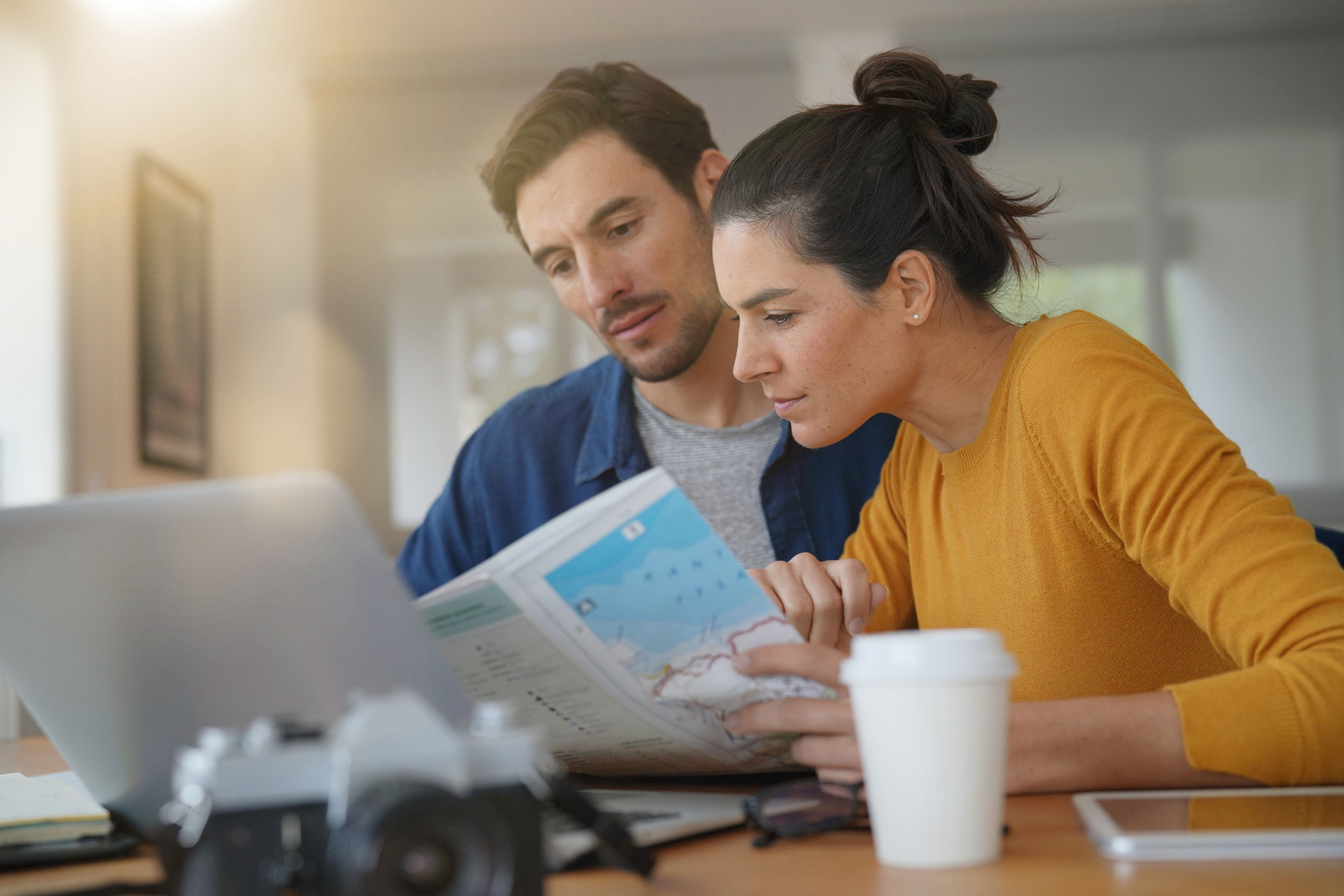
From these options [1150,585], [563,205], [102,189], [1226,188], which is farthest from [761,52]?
[1150,585]

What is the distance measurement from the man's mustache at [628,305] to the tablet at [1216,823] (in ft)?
3.73

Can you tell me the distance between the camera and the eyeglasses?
59 centimetres

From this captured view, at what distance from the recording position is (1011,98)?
3.69 meters

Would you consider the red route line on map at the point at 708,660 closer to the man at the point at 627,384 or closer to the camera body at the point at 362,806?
the camera body at the point at 362,806

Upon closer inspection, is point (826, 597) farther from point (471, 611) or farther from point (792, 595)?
point (471, 611)

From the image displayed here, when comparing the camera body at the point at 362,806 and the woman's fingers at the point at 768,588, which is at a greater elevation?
the woman's fingers at the point at 768,588

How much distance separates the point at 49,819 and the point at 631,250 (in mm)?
1218

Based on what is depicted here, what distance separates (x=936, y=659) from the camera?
1.65 ft

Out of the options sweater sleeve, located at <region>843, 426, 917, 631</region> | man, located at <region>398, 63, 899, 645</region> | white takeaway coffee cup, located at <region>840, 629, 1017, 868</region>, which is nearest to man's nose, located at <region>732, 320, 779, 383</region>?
sweater sleeve, located at <region>843, 426, 917, 631</region>

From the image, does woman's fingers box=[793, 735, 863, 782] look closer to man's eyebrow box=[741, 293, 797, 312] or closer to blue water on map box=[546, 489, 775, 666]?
blue water on map box=[546, 489, 775, 666]

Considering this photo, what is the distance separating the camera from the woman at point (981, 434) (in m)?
0.83

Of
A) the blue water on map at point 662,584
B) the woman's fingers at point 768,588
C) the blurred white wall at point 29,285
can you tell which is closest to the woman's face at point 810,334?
the woman's fingers at point 768,588

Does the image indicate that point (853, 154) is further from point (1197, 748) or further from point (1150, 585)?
point (1197, 748)

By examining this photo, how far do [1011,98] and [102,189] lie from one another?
2.71 meters
